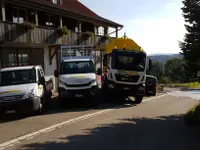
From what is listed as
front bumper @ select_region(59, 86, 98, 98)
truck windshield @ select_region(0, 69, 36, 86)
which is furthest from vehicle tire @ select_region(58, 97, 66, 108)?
truck windshield @ select_region(0, 69, 36, 86)

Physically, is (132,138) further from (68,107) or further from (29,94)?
(68,107)

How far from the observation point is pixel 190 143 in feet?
31.8

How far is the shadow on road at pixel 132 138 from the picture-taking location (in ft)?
30.7

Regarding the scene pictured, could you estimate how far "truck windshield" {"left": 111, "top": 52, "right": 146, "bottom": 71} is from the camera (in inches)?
800

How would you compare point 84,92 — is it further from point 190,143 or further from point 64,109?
point 190,143

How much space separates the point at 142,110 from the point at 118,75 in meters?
3.36

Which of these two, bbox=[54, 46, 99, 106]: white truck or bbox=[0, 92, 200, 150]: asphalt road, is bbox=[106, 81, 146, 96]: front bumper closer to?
bbox=[54, 46, 99, 106]: white truck

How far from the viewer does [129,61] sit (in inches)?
806

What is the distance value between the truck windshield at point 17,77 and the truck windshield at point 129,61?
564 cm

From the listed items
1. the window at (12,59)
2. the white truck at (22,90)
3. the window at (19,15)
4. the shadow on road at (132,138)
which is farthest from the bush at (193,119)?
the window at (19,15)

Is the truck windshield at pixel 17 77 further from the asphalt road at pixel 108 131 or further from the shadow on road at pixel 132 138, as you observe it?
the shadow on road at pixel 132 138

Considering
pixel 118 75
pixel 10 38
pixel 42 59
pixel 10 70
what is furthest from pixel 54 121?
pixel 42 59

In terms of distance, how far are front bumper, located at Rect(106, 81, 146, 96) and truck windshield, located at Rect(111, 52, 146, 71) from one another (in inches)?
35.6

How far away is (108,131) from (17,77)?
6.07 meters
